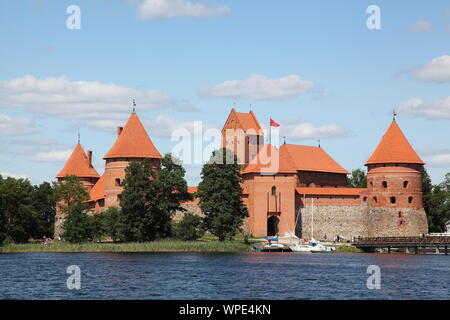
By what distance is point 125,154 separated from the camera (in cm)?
6259

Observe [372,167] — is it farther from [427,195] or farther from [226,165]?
[226,165]

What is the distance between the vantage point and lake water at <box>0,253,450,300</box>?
28406 millimetres

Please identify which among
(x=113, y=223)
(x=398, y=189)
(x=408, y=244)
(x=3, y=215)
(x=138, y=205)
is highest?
(x=398, y=189)

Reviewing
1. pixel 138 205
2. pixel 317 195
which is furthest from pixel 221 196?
pixel 317 195

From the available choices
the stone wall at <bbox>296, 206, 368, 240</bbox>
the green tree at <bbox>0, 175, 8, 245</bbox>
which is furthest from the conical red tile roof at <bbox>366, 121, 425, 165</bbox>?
the green tree at <bbox>0, 175, 8, 245</bbox>

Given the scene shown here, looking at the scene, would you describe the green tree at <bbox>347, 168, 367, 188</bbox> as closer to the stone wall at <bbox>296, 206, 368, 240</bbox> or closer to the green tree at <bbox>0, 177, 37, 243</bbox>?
the stone wall at <bbox>296, 206, 368, 240</bbox>

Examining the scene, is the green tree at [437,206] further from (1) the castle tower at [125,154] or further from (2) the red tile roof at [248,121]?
(1) the castle tower at [125,154]

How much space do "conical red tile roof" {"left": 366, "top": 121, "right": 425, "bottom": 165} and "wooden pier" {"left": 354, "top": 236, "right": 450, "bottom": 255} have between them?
27.5 ft

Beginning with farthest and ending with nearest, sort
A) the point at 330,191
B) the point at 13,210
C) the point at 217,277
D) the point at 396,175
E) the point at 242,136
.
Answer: the point at 242,136
the point at 330,191
the point at 396,175
the point at 13,210
the point at 217,277

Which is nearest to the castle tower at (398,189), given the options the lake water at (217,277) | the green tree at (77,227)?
the lake water at (217,277)

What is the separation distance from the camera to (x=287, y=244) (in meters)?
58.9

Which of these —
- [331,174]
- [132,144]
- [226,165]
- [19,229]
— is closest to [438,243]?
→ [226,165]

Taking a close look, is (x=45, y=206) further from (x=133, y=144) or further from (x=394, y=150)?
(x=394, y=150)

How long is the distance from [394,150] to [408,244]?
449 inches
